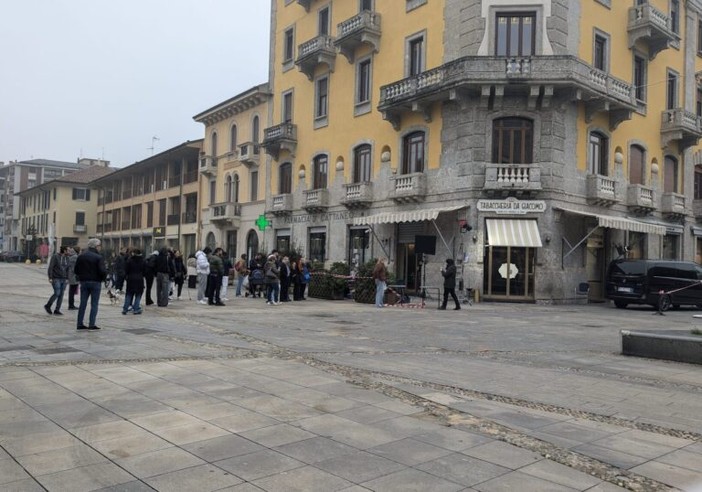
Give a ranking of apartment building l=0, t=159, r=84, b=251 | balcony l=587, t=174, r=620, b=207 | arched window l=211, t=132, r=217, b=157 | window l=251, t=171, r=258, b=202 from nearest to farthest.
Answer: balcony l=587, t=174, r=620, b=207
window l=251, t=171, r=258, b=202
arched window l=211, t=132, r=217, b=157
apartment building l=0, t=159, r=84, b=251

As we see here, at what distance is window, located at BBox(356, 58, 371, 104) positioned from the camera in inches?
1116

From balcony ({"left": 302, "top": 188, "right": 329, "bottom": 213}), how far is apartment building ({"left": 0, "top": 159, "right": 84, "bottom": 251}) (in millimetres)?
79037

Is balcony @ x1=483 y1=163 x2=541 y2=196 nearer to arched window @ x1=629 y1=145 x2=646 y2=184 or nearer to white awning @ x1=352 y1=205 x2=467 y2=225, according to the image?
white awning @ x1=352 y1=205 x2=467 y2=225

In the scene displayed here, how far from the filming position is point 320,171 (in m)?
31.6

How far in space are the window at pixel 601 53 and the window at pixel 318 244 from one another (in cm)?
1520

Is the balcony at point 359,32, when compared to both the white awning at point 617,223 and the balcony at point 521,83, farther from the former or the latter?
the white awning at point 617,223

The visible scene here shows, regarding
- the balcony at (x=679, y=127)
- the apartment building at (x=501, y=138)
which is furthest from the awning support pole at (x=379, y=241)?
the balcony at (x=679, y=127)

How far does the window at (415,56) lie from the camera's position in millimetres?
25312

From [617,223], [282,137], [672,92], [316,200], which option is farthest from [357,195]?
Answer: [672,92]

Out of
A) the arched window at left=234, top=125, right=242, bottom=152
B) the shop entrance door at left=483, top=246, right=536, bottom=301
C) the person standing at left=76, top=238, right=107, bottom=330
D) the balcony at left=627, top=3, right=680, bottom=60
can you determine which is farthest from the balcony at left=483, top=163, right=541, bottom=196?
the arched window at left=234, top=125, right=242, bottom=152

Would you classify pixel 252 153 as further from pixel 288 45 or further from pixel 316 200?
pixel 316 200

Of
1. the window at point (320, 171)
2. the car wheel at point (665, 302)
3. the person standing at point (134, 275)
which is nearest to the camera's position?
the person standing at point (134, 275)

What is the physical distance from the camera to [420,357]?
9141 millimetres

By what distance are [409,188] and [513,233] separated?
505cm
